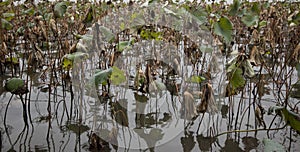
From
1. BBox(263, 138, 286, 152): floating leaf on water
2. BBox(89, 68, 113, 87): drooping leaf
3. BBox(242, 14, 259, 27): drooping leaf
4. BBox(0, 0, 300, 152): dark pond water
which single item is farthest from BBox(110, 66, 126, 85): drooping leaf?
BBox(242, 14, 259, 27): drooping leaf

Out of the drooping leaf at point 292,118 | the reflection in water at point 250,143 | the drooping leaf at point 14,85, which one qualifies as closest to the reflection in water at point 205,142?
the reflection in water at point 250,143

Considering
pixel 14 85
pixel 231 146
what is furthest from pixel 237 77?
pixel 14 85

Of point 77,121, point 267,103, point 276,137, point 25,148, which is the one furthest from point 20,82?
point 267,103

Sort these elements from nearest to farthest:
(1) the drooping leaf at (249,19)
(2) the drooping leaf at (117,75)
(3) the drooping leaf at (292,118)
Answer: (3) the drooping leaf at (292,118) → (2) the drooping leaf at (117,75) → (1) the drooping leaf at (249,19)

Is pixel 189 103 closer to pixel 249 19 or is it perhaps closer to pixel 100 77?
pixel 100 77

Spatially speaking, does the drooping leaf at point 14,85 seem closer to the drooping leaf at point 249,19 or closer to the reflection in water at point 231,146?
the reflection in water at point 231,146

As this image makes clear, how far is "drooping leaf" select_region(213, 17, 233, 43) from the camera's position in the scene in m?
1.56

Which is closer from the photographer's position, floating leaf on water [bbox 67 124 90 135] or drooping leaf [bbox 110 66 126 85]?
drooping leaf [bbox 110 66 126 85]

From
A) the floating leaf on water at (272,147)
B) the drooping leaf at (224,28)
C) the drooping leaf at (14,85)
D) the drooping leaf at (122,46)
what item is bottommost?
the floating leaf on water at (272,147)

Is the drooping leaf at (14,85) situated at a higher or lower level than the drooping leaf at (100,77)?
lower

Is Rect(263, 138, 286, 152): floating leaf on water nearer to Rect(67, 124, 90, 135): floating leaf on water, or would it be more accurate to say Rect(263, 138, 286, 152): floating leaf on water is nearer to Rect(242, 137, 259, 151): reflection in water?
Rect(242, 137, 259, 151): reflection in water

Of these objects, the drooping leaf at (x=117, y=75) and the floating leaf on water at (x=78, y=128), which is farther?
the floating leaf on water at (x=78, y=128)

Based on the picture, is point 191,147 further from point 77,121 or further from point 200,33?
point 200,33

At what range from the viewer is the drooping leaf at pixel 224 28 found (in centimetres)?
156
